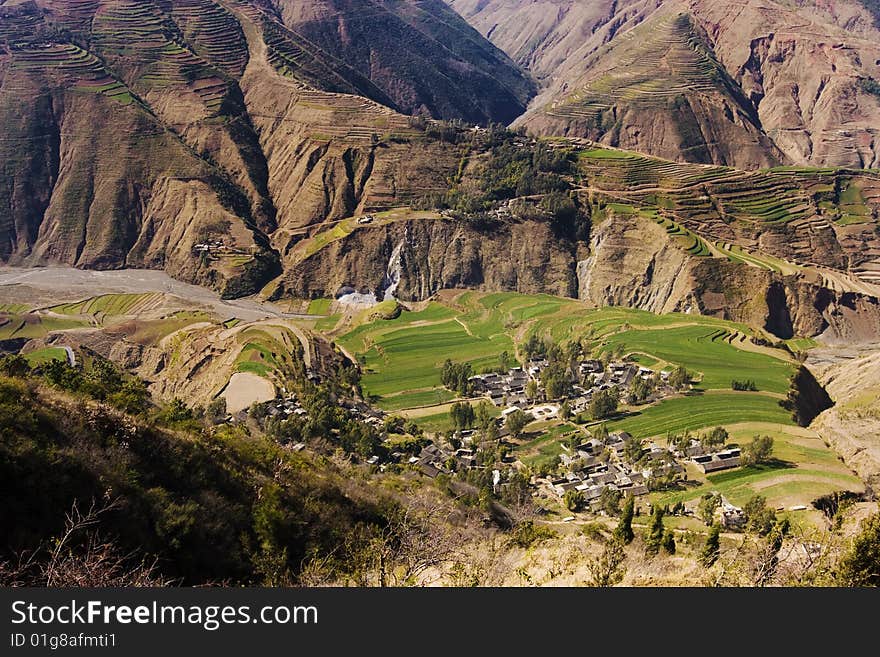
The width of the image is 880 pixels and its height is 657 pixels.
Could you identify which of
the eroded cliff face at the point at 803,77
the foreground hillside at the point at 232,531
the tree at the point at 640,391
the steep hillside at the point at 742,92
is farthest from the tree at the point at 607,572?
the eroded cliff face at the point at 803,77

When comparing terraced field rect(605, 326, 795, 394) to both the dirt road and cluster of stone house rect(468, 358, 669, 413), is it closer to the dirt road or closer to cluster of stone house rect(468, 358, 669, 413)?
cluster of stone house rect(468, 358, 669, 413)

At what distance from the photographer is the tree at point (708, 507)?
35.5 meters

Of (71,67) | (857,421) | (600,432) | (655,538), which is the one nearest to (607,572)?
(655,538)

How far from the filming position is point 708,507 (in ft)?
118

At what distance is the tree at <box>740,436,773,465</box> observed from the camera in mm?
42438

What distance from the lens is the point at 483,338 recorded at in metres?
73.8

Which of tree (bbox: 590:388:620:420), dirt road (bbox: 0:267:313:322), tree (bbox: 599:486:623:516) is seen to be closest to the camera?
tree (bbox: 599:486:623:516)

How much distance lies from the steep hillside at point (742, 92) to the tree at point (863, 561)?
145356 mm

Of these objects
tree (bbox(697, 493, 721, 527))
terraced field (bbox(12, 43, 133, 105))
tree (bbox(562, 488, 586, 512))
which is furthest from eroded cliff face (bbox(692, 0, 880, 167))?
terraced field (bbox(12, 43, 133, 105))

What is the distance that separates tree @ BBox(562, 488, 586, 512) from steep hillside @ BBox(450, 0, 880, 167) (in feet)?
419

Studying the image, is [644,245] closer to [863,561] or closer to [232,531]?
[863,561]

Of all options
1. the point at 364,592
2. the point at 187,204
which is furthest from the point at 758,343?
the point at 187,204

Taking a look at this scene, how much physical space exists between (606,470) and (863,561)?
28.6 metres

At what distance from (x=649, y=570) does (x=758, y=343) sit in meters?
55.2
